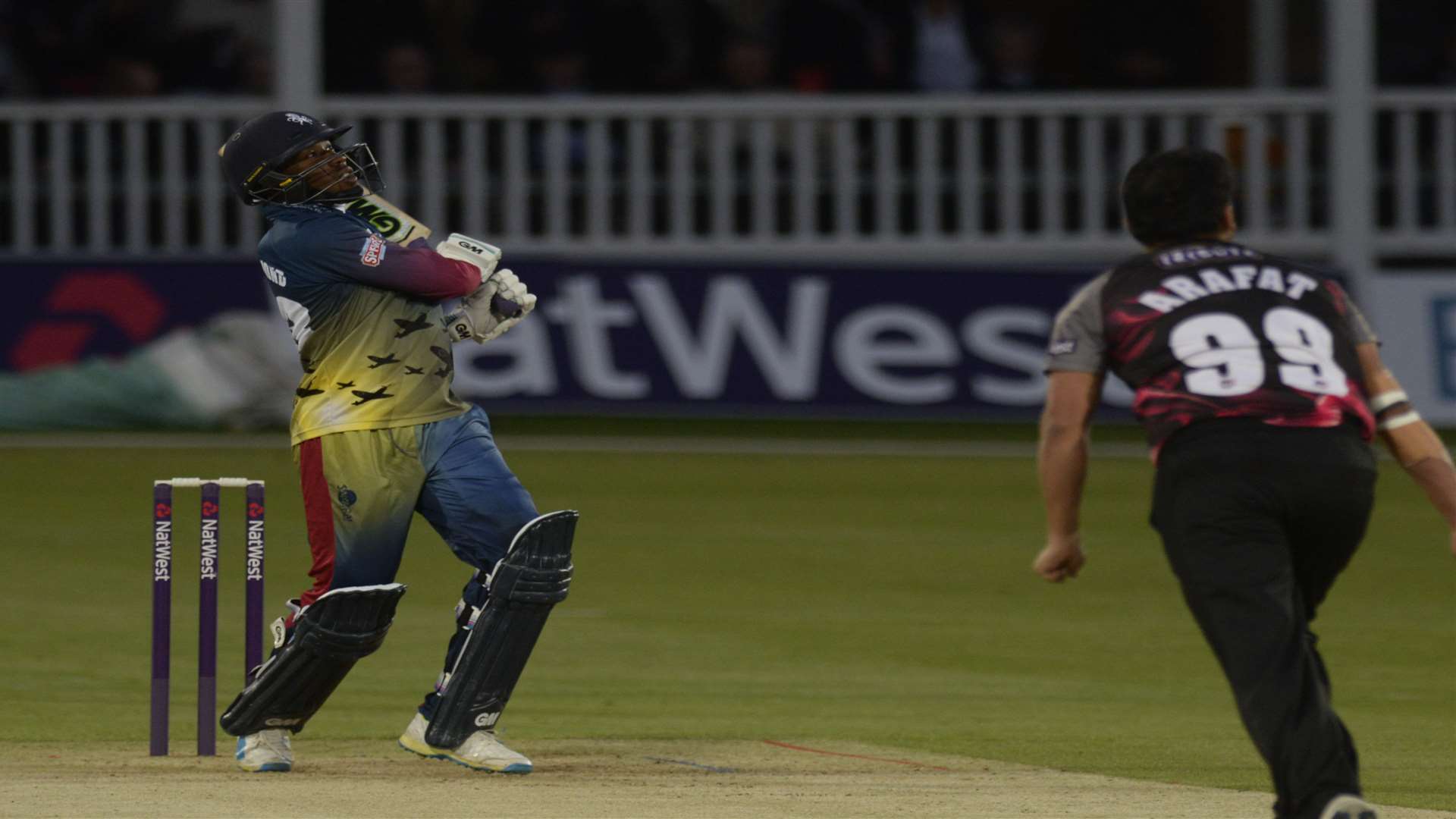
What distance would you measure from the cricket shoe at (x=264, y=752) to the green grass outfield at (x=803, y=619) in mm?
988

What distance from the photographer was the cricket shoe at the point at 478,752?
7262 mm

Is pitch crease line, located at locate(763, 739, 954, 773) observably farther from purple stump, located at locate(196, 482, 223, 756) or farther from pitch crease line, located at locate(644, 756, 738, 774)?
purple stump, located at locate(196, 482, 223, 756)

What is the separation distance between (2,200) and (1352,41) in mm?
9357

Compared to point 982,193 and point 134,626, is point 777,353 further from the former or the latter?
point 134,626

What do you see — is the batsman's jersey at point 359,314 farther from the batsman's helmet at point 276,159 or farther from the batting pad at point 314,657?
the batting pad at point 314,657

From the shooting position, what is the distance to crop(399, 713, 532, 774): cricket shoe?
7262 mm

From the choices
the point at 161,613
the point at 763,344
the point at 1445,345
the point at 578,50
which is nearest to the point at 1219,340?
the point at 161,613

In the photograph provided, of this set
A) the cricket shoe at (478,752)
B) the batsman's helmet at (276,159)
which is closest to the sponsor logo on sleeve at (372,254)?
the batsman's helmet at (276,159)

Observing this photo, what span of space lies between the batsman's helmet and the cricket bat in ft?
0.14

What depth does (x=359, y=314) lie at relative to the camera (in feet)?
23.4

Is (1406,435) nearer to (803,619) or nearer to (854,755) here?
(854,755)

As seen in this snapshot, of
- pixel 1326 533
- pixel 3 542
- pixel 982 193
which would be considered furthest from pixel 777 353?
pixel 1326 533

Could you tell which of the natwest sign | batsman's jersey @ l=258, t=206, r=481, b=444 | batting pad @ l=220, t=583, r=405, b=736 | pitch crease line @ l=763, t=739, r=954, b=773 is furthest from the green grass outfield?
batsman's jersey @ l=258, t=206, r=481, b=444

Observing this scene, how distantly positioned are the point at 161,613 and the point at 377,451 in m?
0.79
